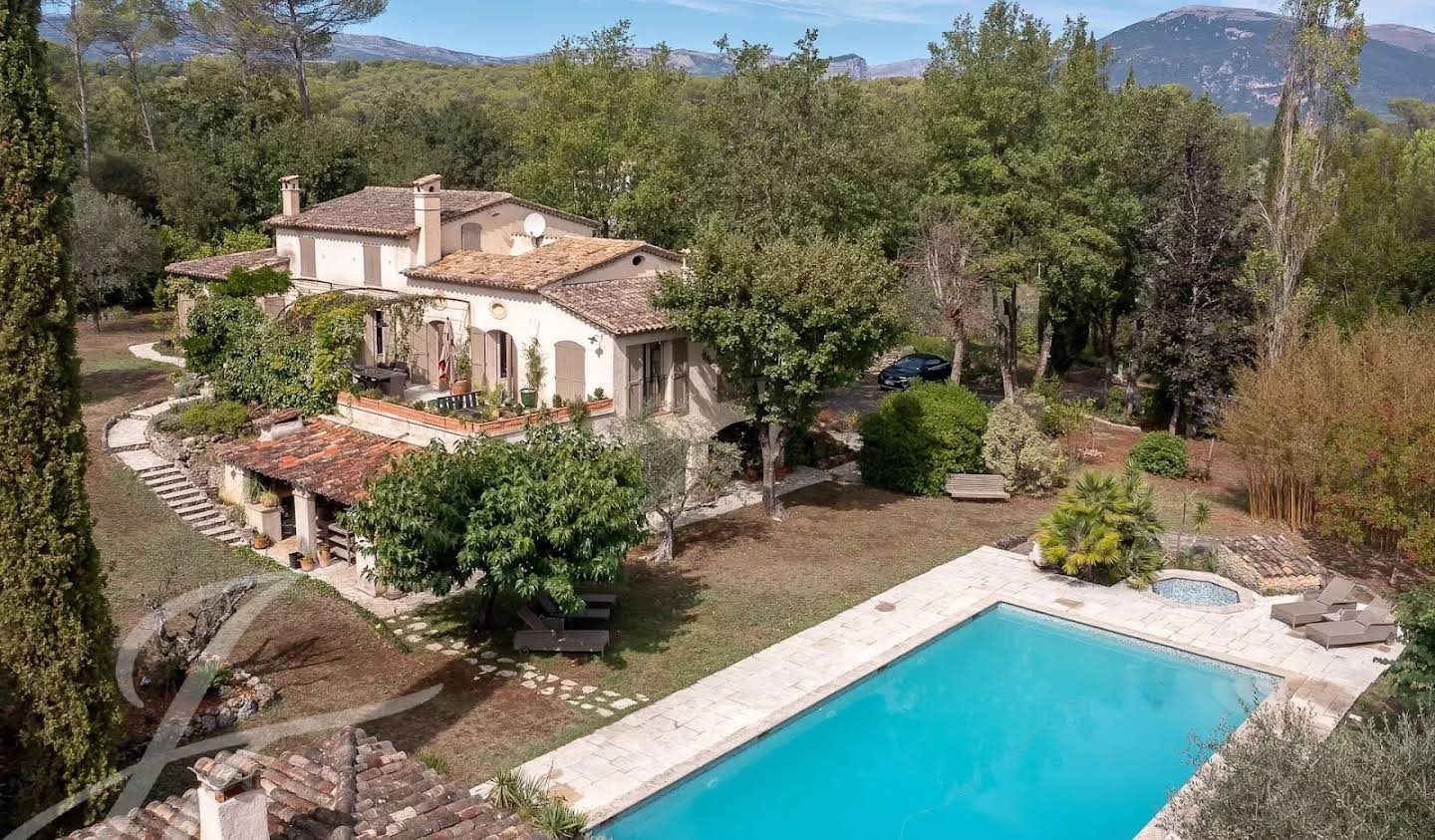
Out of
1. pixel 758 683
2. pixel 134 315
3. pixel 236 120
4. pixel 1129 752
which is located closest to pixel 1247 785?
pixel 1129 752

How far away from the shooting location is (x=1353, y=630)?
64.1ft

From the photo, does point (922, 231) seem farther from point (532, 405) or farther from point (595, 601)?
point (595, 601)

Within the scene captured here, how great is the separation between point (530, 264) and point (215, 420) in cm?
906

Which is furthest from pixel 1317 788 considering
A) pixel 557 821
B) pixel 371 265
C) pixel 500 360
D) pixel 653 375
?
pixel 371 265

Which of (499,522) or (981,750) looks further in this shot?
(499,522)

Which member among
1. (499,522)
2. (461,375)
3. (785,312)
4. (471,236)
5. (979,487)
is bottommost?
(979,487)

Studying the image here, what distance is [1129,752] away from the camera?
16656 mm

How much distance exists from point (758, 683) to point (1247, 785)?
842 centimetres

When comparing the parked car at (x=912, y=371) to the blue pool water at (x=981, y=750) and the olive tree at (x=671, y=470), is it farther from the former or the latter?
A: the blue pool water at (x=981, y=750)

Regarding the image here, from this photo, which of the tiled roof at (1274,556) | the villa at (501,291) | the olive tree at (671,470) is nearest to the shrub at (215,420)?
the villa at (501,291)

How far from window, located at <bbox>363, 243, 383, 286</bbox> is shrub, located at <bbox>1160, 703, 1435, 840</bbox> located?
25.5 metres

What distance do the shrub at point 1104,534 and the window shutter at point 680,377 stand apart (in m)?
9.62

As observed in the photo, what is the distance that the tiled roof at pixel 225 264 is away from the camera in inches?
1309

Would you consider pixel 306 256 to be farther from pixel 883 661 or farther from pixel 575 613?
pixel 883 661
